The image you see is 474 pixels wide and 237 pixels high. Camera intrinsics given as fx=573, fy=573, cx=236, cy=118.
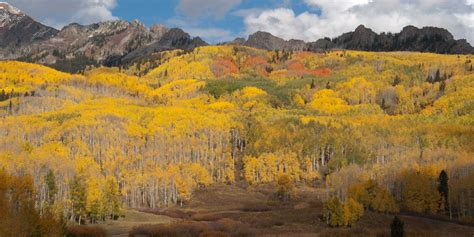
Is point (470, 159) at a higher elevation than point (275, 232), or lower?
higher

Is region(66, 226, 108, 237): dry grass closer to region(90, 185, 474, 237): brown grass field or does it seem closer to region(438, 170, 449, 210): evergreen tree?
region(90, 185, 474, 237): brown grass field

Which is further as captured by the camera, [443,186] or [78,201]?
[443,186]

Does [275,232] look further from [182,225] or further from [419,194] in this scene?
[419,194]

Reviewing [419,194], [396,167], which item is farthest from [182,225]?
[396,167]

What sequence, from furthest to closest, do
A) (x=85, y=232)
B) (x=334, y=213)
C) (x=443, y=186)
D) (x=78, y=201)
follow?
(x=443, y=186)
(x=78, y=201)
(x=334, y=213)
(x=85, y=232)

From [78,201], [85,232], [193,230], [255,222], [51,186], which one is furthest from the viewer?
[51,186]

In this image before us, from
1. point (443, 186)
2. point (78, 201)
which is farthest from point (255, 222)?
point (443, 186)

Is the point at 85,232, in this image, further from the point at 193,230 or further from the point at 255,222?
the point at 255,222

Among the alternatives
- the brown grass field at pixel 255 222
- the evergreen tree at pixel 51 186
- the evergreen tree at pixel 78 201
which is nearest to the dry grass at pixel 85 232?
the brown grass field at pixel 255 222

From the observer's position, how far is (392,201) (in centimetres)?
16212

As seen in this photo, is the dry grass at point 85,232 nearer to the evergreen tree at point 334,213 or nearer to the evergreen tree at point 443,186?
the evergreen tree at point 334,213

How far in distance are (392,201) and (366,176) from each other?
28579mm

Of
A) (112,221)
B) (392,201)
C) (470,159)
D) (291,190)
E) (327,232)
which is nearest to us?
(327,232)

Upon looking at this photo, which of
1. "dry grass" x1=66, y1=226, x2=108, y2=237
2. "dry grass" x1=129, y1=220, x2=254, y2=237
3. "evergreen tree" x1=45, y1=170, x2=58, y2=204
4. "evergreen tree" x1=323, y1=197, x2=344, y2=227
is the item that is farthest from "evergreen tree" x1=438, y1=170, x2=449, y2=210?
"evergreen tree" x1=45, y1=170, x2=58, y2=204
